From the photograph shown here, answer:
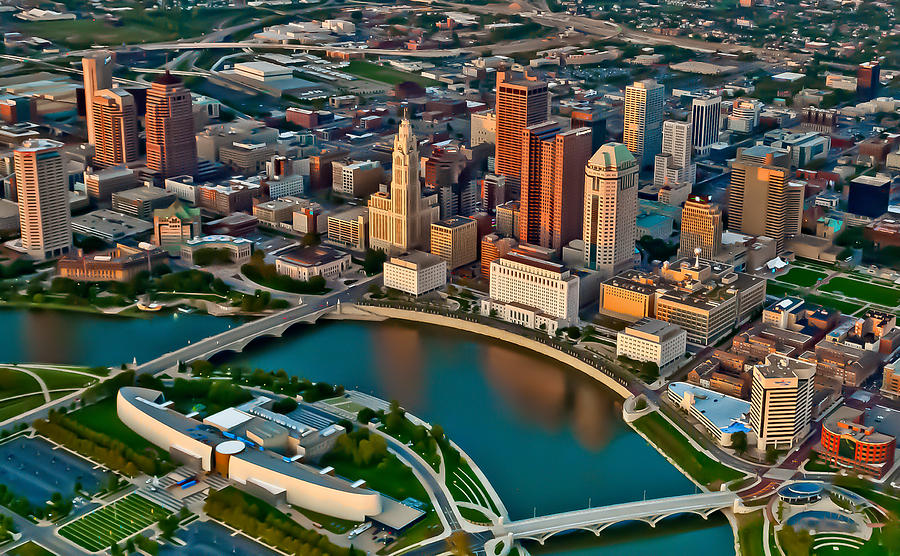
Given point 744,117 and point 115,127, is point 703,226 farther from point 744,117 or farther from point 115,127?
point 115,127

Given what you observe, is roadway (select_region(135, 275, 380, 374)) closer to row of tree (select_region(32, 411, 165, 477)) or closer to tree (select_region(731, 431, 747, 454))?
row of tree (select_region(32, 411, 165, 477))

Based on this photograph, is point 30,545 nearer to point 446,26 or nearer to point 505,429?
point 505,429

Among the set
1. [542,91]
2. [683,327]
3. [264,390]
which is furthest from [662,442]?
[542,91]

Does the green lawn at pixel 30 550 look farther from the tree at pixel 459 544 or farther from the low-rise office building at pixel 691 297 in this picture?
the low-rise office building at pixel 691 297

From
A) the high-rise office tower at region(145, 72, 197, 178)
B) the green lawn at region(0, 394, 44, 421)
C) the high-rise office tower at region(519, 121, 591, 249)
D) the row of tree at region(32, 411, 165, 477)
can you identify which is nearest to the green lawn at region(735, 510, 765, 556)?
the row of tree at region(32, 411, 165, 477)

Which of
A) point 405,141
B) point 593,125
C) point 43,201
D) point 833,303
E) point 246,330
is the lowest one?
point 833,303

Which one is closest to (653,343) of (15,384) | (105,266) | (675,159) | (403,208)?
(403,208)
